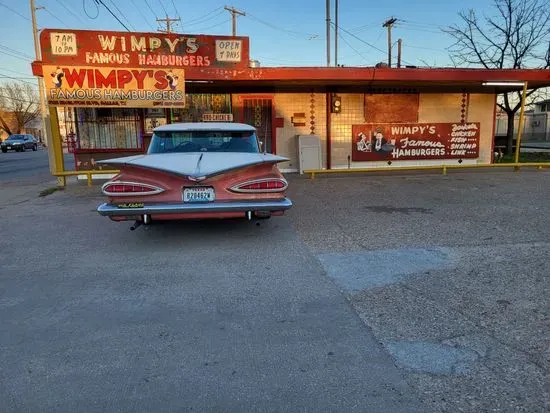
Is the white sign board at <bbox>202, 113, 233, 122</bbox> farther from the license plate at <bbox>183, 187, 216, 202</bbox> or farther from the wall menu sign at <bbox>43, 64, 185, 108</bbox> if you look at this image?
the license plate at <bbox>183, 187, 216, 202</bbox>

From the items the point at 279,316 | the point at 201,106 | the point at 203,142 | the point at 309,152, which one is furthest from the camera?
the point at 309,152

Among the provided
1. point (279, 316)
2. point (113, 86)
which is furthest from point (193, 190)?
point (113, 86)

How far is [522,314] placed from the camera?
351 cm

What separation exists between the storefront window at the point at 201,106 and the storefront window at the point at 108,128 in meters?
1.32

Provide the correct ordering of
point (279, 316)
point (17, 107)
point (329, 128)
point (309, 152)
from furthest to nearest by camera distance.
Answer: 1. point (17, 107)
2. point (329, 128)
3. point (309, 152)
4. point (279, 316)

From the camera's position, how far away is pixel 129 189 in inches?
201

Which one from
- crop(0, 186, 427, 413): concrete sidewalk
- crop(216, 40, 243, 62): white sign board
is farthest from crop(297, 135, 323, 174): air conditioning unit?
crop(0, 186, 427, 413): concrete sidewalk

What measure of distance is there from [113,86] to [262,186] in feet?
24.6

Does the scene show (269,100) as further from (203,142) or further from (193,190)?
(193,190)

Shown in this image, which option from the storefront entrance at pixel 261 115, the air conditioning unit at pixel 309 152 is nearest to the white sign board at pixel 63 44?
the storefront entrance at pixel 261 115

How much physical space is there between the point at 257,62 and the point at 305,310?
1035cm

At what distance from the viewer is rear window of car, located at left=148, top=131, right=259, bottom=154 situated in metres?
6.45

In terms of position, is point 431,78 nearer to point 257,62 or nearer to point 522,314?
point 257,62

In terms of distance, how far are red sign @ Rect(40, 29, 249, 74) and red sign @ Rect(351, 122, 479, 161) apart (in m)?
5.00
